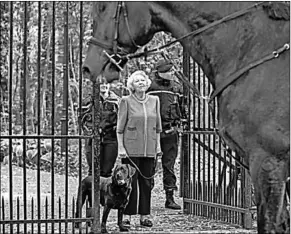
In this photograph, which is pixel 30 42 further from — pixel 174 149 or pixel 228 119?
pixel 228 119

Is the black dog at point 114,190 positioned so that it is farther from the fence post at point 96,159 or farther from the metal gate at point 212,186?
the metal gate at point 212,186

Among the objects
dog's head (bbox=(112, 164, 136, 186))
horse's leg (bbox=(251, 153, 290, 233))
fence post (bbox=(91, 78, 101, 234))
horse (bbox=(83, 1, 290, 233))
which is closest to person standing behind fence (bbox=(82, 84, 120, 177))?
dog's head (bbox=(112, 164, 136, 186))

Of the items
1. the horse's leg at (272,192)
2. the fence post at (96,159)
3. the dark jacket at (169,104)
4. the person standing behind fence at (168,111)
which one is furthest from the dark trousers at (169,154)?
the horse's leg at (272,192)

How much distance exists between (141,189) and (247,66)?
4481 mm

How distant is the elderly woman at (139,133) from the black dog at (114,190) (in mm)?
268

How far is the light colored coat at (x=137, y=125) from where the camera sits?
334 inches

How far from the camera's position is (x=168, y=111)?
9.79 m

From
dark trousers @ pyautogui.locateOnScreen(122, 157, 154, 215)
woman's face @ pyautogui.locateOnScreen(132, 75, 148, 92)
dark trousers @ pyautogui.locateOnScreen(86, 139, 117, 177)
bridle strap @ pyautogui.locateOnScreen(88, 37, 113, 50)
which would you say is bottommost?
dark trousers @ pyautogui.locateOnScreen(122, 157, 154, 215)

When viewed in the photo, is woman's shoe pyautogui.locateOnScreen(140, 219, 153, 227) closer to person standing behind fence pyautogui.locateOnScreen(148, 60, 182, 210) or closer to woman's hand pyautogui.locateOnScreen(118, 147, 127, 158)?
woman's hand pyautogui.locateOnScreen(118, 147, 127, 158)

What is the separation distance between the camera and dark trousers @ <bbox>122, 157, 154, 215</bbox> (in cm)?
858

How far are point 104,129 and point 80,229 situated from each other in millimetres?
1768

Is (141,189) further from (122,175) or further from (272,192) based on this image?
(272,192)

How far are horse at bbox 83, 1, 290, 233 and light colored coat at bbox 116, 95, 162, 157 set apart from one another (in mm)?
3645

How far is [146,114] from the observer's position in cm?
855
